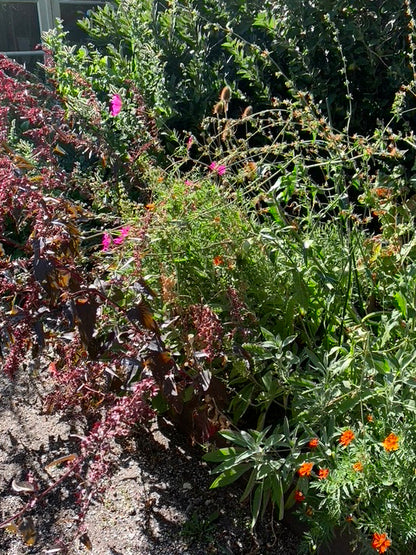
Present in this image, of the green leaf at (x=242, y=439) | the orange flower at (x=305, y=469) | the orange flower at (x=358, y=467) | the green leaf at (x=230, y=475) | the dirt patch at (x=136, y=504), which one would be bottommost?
the dirt patch at (x=136, y=504)

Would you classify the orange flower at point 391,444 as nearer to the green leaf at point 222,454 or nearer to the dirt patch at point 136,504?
the green leaf at point 222,454

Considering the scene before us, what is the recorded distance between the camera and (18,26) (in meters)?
6.40

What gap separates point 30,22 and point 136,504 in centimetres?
517

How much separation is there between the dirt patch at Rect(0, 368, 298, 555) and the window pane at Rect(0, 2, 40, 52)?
439 cm

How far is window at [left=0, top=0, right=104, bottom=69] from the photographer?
20.8 ft

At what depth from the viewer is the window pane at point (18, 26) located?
6.32 metres

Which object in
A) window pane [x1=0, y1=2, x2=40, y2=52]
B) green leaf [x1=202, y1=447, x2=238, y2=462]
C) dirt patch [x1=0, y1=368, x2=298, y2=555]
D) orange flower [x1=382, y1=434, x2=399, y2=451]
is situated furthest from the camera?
window pane [x1=0, y1=2, x2=40, y2=52]

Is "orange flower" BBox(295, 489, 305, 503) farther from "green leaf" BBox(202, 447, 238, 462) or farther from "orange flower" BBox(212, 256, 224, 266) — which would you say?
"orange flower" BBox(212, 256, 224, 266)

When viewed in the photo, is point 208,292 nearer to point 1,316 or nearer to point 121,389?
point 121,389

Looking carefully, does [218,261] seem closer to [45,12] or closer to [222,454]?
[222,454]

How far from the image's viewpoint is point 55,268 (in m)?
2.15

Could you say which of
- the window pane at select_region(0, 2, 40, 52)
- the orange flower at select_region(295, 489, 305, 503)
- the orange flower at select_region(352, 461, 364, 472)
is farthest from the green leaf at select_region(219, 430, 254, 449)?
the window pane at select_region(0, 2, 40, 52)

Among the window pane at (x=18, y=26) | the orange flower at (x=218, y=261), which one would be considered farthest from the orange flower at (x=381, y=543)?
the window pane at (x=18, y=26)

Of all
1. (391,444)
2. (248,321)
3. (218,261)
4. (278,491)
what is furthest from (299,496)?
(218,261)
